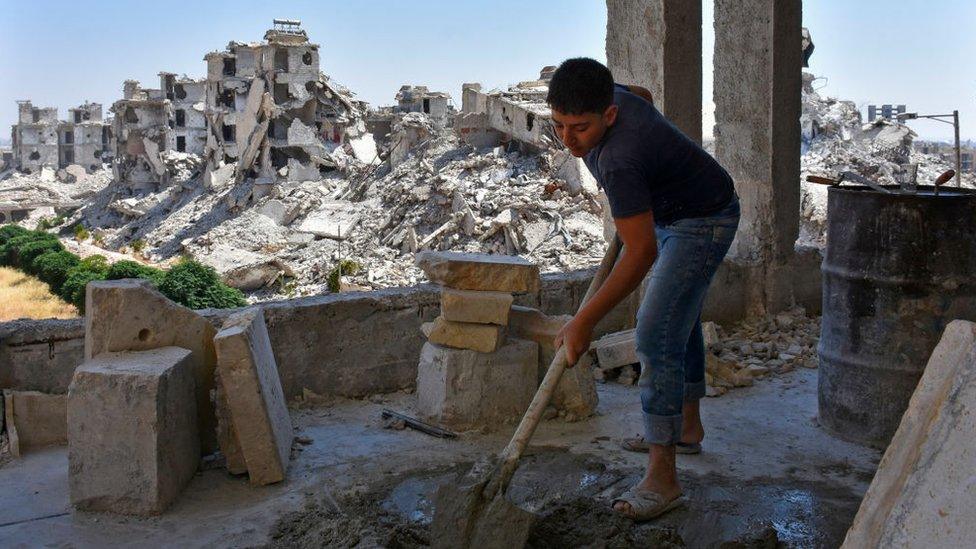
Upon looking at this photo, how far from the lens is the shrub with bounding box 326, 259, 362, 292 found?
85.9 feet

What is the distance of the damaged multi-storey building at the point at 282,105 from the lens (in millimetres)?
40375

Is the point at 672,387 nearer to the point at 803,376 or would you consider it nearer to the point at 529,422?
the point at 529,422

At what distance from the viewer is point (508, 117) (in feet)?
102

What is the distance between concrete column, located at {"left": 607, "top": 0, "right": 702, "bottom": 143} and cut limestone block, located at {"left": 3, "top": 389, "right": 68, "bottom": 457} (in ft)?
13.4

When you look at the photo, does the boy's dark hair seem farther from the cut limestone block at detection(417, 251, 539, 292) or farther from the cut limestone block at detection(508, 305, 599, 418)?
the cut limestone block at detection(508, 305, 599, 418)

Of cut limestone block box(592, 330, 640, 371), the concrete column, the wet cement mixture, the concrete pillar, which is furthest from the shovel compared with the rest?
the concrete pillar

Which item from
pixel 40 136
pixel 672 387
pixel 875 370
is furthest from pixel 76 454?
pixel 40 136

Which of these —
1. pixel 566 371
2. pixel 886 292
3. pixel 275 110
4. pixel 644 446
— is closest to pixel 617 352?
pixel 566 371

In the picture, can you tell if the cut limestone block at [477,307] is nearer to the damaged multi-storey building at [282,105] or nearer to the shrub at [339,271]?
the shrub at [339,271]

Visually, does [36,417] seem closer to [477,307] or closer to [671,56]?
[477,307]

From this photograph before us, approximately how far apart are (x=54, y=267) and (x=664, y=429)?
2885 centimetres

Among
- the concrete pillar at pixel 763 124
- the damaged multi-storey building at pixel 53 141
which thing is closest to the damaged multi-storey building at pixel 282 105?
the damaged multi-storey building at pixel 53 141

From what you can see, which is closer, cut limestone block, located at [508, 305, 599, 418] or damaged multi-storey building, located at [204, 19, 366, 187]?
cut limestone block, located at [508, 305, 599, 418]

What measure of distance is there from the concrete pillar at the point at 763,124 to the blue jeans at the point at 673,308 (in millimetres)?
3298
